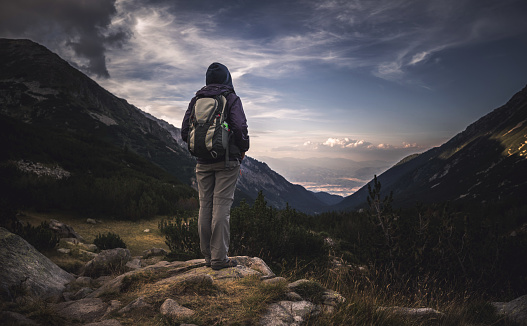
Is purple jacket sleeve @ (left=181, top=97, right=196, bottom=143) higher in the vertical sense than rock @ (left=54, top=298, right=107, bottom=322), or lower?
higher

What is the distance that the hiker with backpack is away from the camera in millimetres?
3244

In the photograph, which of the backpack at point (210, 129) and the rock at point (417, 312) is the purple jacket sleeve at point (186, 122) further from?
the rock at point (417, 312)

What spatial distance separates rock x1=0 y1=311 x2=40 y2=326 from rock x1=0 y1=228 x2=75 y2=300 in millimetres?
813

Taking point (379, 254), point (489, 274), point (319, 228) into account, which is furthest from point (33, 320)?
point (319, 228)

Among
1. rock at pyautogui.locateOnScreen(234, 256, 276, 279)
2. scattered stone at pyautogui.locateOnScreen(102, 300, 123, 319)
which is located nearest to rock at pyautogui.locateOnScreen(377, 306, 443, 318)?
rock at pyautogui.locateOnScreen(234, 256, 276, 279)

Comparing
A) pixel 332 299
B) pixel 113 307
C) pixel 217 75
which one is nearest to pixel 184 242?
pixel 113 307

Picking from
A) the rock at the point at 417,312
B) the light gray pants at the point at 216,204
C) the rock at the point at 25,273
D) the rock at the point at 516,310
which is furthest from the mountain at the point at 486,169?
the rock at the point at 25,273

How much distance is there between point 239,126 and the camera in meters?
3.35

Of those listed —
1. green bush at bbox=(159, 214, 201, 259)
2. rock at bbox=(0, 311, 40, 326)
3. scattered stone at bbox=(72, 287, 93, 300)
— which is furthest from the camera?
green bush at bbox=(159, 214, 201, 259)

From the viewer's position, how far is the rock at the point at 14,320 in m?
2.00

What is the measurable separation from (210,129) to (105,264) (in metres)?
3.14

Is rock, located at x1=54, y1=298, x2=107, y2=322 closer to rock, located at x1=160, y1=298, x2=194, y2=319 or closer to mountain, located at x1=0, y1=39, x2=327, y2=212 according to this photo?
rock, located at x1=160, y1=298, x2=194, y2=319

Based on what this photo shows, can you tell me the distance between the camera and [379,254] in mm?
5035

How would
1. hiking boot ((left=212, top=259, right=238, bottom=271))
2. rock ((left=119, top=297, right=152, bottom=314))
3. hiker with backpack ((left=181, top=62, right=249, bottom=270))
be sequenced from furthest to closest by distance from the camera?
hiking boot ((left=212, top=259, right=238, bottom=271)), hiker with backpack ((left=181, top=62, right=249, bottom=270)), rock ((left=119, top=297, right=152, bottom=314))
